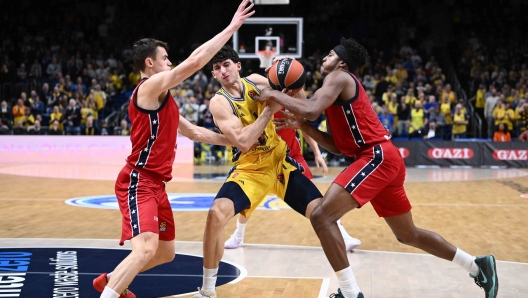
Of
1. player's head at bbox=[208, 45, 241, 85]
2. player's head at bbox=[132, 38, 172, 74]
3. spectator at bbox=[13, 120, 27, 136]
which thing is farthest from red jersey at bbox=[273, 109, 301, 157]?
spectator at bbox=[13, 120, 27, 136]

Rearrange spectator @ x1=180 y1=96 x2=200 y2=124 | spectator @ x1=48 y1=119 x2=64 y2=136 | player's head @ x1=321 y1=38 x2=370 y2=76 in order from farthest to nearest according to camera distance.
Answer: spectator @ x1=48 y1=119 x2=64 y2=136
spectator @ x1=180 y1=96 x2=200 y2=124
player's head @ x1=321 y1=38 x2=370 y2=76

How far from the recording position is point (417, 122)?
20000 mm

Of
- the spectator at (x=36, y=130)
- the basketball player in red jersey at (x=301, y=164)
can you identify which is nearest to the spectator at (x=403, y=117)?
the spectator at (x=36, y=130)

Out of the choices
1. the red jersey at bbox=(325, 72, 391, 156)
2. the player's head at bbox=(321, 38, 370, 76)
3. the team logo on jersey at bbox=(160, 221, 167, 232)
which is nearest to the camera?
the team logo on jersey at bbox=(160, 221, 167, 232)

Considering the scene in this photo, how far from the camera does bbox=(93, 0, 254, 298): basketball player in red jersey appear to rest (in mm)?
4605

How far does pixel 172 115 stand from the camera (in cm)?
498

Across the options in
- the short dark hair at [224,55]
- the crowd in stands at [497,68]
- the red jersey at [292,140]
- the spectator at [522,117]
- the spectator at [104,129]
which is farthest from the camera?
the spectator at [104,129]

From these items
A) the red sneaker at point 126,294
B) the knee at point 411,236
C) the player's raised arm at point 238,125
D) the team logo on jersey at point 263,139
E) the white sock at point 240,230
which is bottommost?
the white sock at point 240,230

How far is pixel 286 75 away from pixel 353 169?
2.95 ft

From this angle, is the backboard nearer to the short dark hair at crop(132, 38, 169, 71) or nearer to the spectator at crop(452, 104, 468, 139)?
the spectator at crop(452, 104, 468, 139)

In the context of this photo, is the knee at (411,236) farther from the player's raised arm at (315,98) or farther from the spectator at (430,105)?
the spectator at (430,105)

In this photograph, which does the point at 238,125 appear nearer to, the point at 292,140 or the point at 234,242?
the point at 292,140

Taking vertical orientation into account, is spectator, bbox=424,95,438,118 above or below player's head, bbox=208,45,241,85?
below

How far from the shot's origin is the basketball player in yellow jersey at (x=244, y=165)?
5.48m
